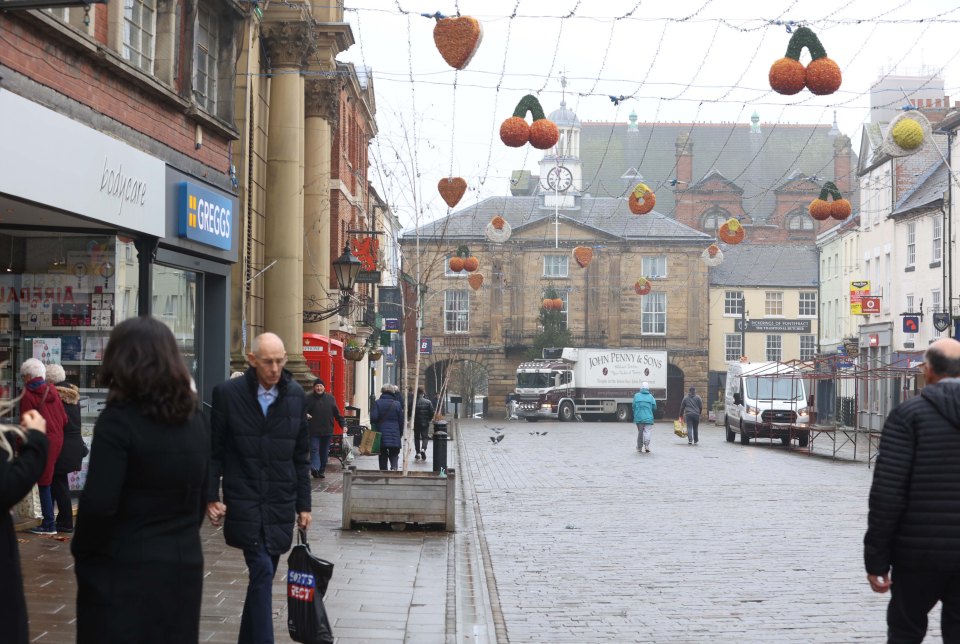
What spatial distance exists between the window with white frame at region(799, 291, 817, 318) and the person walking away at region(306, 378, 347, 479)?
210 ft

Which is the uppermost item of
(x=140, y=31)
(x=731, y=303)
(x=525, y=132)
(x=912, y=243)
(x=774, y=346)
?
(x=912, y=243)

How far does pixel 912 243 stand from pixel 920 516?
44.4 metres

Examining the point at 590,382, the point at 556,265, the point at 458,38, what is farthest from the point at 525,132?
the point at 556,265

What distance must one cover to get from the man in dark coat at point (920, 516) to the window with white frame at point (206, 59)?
12.0 meters

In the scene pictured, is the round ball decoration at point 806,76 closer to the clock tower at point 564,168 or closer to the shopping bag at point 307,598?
the shopping bag at point 307,598

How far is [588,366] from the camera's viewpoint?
64.9 m

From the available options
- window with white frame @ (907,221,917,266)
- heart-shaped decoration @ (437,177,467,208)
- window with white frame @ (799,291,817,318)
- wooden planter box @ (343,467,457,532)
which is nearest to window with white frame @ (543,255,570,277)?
Result: window with white frame @ (799,291,817,318)

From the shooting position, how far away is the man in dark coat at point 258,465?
→ 6562 mm

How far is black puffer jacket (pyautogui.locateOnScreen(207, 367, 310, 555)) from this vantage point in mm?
6566

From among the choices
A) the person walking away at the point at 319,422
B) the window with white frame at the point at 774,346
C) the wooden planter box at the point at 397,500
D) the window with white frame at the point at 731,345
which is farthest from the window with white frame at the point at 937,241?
the window with white frame at the point at 774,346

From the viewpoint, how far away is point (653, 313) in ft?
269

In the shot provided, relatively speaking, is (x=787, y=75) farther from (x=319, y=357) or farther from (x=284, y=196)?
(x=319, y=357)

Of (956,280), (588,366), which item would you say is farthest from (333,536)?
(588,366)

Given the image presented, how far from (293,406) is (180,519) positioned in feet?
7.17
